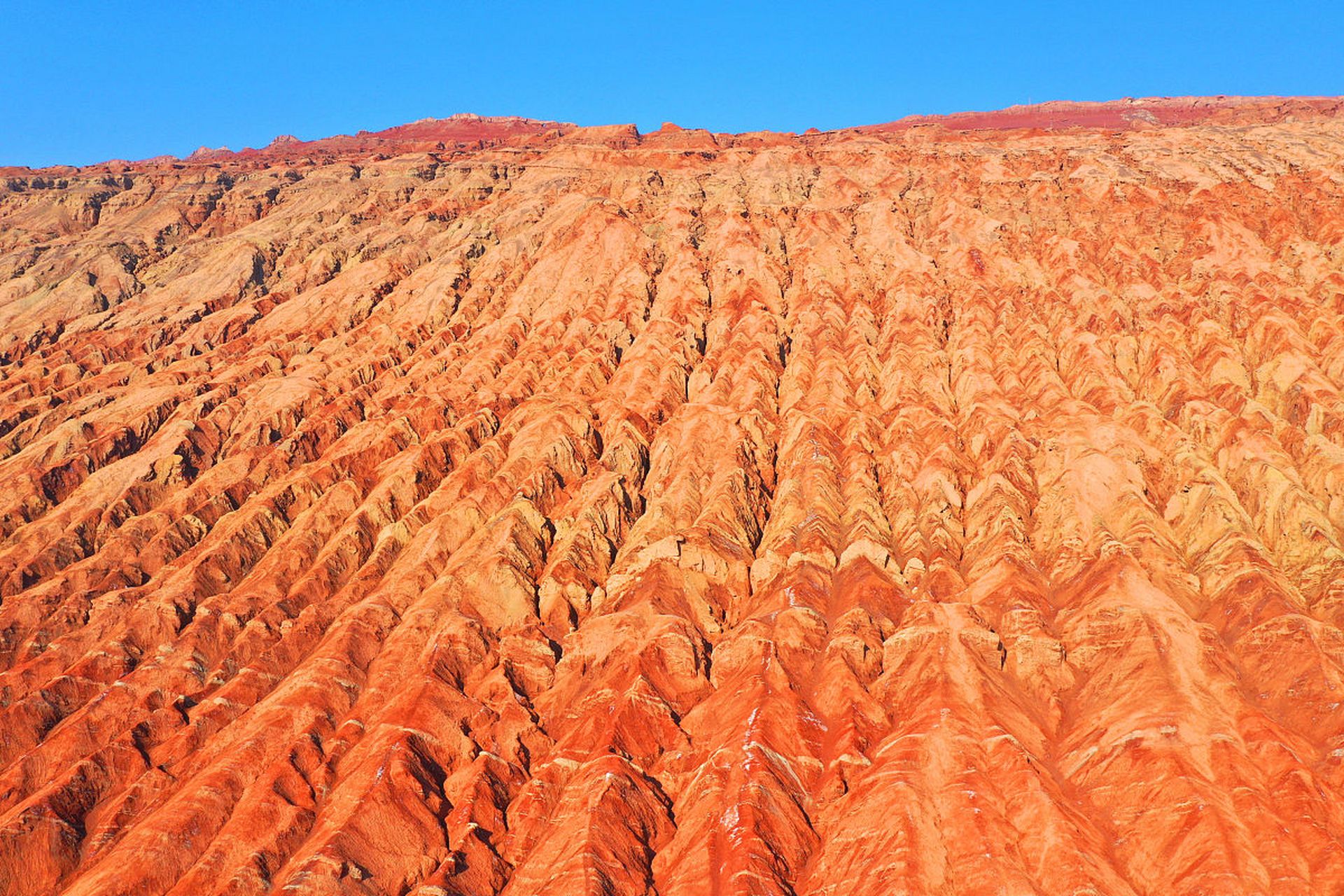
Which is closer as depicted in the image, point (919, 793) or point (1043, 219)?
point (919, 793)

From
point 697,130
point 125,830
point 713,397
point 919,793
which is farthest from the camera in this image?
point 697,130

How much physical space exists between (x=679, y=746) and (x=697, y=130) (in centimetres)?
11062

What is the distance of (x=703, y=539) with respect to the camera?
56906mm

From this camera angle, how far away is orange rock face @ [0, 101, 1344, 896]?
39094 mm

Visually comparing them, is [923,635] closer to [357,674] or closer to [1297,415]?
[357,674]

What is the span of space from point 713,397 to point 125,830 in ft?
150

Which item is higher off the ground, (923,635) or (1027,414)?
(1027,414)

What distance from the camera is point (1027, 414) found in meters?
66.5

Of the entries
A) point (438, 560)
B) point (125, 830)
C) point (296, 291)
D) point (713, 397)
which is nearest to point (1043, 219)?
point (713, 397)

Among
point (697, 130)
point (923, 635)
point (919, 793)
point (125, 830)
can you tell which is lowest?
point (125, 830)

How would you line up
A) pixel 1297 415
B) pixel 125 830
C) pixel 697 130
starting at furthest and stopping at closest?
pixel 697 130
pixel 1297 415
pixel 125 830

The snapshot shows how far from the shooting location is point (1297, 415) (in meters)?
63.2

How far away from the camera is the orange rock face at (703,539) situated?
39.1 metres

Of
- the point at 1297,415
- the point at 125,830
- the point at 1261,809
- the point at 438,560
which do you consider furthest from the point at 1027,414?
the point at 125,830
